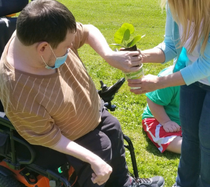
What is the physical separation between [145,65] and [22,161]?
354 centimetres

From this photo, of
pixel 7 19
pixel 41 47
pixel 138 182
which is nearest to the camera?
pixel 41 47

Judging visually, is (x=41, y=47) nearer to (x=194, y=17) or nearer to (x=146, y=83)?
(x=146, y=83)

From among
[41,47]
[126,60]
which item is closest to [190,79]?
[126,60]

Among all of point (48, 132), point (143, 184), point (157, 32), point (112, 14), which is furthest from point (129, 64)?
point (112, 14)

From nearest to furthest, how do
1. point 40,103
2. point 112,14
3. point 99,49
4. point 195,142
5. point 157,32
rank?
point 40,103 → point 99,49 → point 195,142 → point 157,32 → point 112,14

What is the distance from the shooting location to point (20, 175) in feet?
7.14

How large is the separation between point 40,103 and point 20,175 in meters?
0.72

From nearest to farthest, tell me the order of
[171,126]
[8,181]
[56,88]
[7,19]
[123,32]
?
[56,88] < [123,32] < [8,181] < [7,19] < [171,126]

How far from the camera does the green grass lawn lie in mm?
2910

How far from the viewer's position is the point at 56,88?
1.83m

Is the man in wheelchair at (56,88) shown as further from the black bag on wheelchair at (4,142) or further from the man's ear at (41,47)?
the black bag on wheelchair at (4,142)

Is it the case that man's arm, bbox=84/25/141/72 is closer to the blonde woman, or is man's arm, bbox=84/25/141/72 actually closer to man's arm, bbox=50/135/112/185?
the blonde woman

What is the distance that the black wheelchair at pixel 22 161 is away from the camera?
1.94 m

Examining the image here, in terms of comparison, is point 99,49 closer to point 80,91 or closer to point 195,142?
point 80,91
